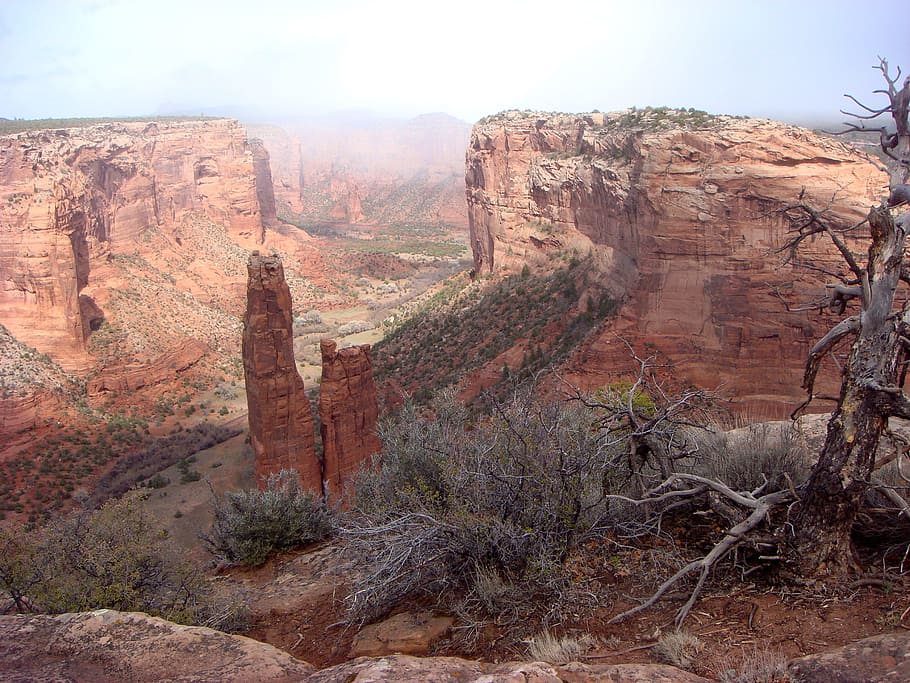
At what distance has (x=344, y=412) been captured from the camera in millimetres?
17703

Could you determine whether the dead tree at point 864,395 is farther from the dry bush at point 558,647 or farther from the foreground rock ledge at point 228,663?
the dry bush at point 558,647

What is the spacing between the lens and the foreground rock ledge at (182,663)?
391cm

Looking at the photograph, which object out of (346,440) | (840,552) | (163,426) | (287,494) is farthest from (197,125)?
(840,552)

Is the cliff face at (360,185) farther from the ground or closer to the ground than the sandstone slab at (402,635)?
farther from the ground

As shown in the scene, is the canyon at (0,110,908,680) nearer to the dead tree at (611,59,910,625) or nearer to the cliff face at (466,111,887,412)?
the cliff face at (466,111,887,412)

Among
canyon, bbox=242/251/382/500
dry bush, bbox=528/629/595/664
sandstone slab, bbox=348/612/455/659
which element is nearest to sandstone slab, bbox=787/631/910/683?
dry bush, bbox=528/629/595/664

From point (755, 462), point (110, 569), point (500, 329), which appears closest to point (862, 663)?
point (755, 462)

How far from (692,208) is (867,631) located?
55.8ft

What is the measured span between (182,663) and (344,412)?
13473mm

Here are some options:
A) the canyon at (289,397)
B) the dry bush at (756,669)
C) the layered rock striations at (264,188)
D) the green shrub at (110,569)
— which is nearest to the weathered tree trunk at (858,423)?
the dry bush at (756,669)

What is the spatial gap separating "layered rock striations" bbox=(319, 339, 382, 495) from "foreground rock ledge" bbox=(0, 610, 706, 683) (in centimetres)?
1268

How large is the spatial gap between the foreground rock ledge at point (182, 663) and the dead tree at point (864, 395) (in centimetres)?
182

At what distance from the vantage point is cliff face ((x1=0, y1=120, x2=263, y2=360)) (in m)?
31.4

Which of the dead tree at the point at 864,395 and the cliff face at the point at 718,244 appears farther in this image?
the cliff face at the point at 718,244
